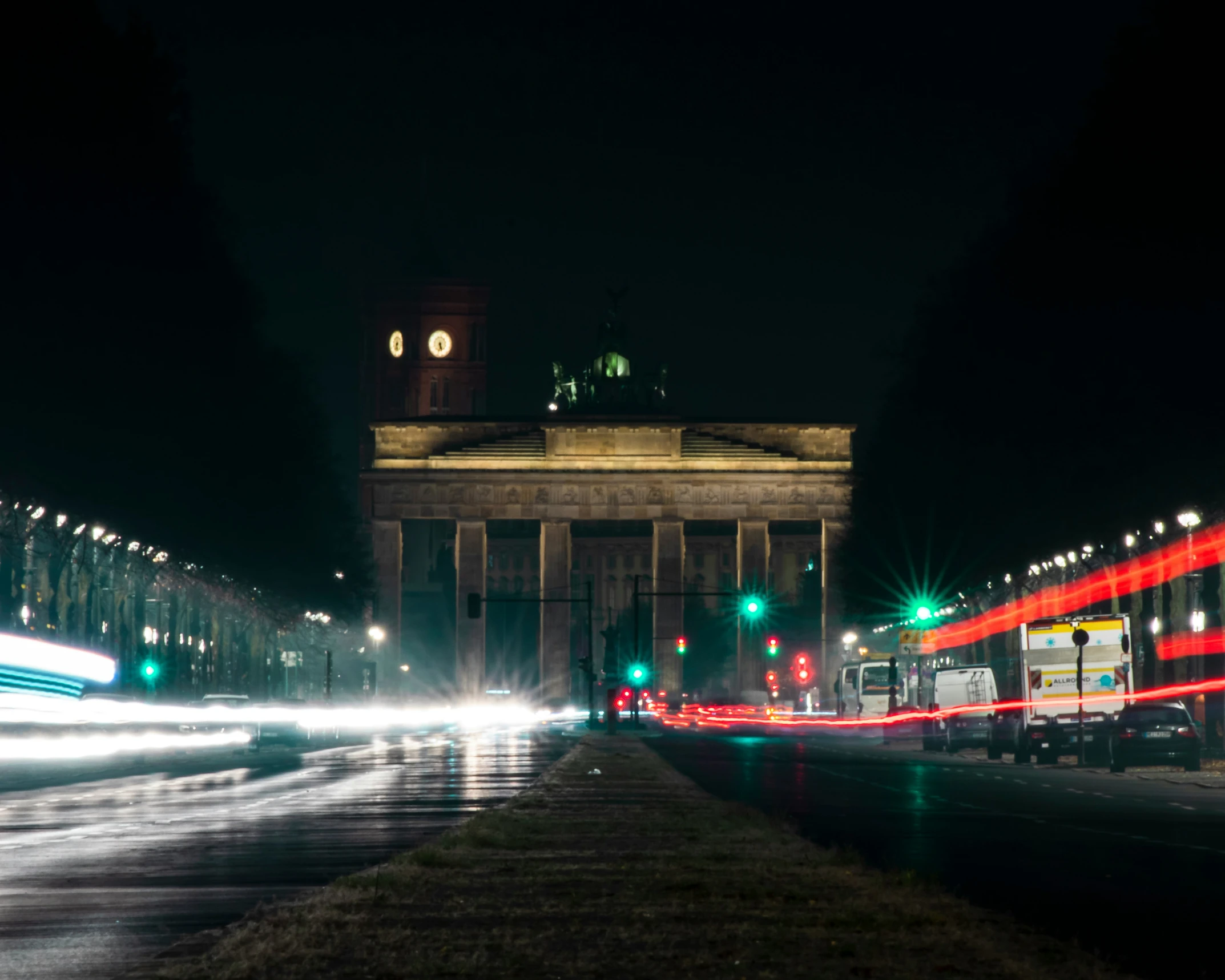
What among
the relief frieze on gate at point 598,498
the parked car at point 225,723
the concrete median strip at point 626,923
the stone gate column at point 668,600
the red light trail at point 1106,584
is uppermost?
the relief frieze on gate at point 598,498

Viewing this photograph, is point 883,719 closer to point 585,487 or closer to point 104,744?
point 104,744

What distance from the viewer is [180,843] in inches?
872

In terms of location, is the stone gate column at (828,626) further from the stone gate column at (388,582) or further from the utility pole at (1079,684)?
the utility pole at (1079,684)

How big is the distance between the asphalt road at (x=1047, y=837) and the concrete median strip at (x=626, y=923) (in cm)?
82

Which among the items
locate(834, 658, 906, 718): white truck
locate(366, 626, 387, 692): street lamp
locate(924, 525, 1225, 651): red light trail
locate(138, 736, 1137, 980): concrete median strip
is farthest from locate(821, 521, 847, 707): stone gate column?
locate(138, 736, 1137, 980): concrete median strip

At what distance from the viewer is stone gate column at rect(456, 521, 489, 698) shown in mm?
161875

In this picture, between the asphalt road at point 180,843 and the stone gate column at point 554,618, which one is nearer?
the asphalt road at point 180,843

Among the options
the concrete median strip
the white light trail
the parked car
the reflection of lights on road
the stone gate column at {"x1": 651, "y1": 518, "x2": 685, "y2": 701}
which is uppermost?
the stone gate column at {"x1": 651, "y1": 518, "x2": 685, "y2": 701}

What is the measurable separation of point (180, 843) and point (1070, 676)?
124 feet

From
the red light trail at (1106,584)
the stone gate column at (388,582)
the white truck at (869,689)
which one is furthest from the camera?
the stone gate column at (388,582)

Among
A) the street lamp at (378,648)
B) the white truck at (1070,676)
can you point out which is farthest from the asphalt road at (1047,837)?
the street lamp at (378,648)

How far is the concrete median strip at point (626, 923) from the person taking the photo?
11.0 m

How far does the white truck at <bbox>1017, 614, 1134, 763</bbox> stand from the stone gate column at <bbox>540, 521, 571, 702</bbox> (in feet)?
348

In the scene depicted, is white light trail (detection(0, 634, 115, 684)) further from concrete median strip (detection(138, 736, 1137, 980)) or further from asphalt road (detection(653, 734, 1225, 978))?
concrete median strip (detection(138, 736, 1137, 980))
